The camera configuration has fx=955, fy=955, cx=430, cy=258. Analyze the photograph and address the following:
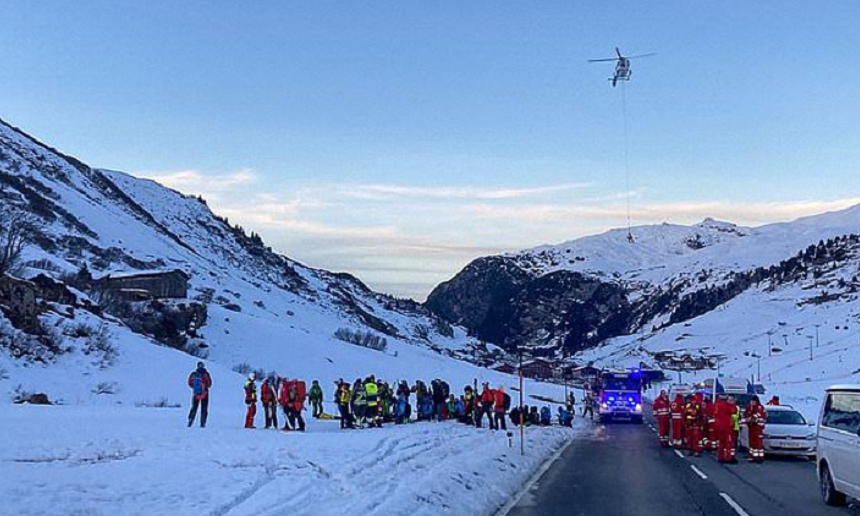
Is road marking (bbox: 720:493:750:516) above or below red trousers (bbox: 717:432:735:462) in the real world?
below

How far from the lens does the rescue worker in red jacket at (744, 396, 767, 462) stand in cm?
2283

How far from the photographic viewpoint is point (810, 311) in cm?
19462

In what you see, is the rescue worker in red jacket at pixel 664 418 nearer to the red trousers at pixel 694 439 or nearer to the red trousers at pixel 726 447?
the red trousers at pixel 694 439

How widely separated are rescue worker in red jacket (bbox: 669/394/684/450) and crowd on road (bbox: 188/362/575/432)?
486 centimetres

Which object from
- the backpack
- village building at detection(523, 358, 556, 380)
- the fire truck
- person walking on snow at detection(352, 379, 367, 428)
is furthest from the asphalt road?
village building at detection(523, 358, 556, 380)

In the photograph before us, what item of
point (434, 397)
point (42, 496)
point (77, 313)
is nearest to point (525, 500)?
point (42, 496)

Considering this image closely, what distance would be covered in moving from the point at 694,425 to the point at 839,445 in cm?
1176

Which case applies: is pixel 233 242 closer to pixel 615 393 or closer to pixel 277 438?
pixel 615 393

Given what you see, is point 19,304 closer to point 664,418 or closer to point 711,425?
point 664,418

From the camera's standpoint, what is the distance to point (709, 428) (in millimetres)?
24875

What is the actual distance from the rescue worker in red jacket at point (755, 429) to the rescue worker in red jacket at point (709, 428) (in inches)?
35.9

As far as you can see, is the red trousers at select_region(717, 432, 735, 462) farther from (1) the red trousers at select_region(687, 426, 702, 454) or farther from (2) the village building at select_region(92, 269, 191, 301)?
(2) the village building at select_region(92, 269, 191, 301)

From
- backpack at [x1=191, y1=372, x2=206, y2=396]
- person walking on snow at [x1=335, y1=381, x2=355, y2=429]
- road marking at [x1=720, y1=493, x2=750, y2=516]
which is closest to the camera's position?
road marking at [x1=720, y1=493, x2=750, y2=516]

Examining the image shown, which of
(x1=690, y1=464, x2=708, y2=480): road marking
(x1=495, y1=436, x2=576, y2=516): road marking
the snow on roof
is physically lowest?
(x1=495, y1=436, x2=576, y2=516): road marking
